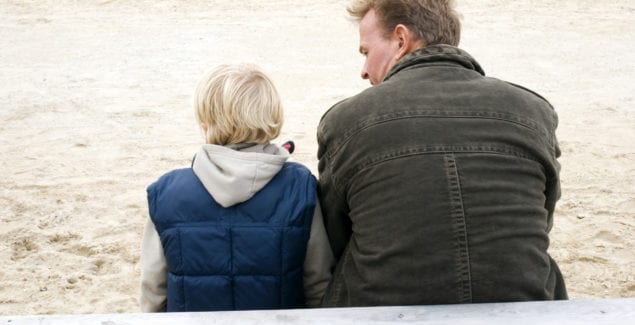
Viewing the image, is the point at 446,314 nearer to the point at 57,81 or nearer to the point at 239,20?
the point at 57,81

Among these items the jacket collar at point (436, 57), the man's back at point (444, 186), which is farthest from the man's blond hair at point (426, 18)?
the man's back at point (444, 186)

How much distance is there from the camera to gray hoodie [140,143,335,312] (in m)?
2.11

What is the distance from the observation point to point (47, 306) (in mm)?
3455

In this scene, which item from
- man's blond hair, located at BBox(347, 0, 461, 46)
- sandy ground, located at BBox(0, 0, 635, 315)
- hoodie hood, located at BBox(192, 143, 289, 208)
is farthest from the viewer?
sandy ground, located at BBox(0, 0, 635, 315)

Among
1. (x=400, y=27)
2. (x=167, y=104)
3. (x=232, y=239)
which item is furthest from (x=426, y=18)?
(x=167, y=104)

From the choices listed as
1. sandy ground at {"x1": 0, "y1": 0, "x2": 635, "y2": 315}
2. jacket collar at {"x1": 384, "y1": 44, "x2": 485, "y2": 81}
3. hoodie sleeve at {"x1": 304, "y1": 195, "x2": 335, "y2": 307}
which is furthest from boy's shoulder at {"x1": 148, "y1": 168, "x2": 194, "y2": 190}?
sandy ground at {"x1": 0, "y1": 0, "x2": 635, "y2": 315}

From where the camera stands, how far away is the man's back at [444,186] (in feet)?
6.17

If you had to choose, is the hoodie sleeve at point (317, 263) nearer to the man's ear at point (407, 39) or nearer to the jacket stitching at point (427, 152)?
the jacket stitching at point (427, 152)

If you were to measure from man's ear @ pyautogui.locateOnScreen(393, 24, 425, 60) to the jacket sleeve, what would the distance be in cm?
98

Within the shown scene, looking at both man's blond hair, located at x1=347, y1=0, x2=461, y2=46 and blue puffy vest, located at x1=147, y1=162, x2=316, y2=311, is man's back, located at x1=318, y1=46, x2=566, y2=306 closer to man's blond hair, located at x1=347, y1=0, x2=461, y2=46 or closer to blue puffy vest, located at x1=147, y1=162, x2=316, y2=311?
blue puffy vest, located at x1=147, y1=162, x2=316, y2=311

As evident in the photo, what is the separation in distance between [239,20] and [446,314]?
7384mm

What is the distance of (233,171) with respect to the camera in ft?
6.91

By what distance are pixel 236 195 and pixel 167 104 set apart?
13.8ft

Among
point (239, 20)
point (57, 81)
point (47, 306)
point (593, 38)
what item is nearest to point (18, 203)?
point (47, 306)
